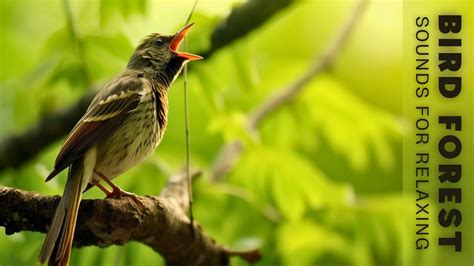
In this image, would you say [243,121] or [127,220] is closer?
[127,220]

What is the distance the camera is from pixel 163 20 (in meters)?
1.96

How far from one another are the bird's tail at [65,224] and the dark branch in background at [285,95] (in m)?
1.24

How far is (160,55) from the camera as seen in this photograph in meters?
1.34

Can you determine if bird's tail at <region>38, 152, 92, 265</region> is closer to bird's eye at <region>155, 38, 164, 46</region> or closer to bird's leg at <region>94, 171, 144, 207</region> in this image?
bird's leg at <region>94, 171, 144, 207</region>

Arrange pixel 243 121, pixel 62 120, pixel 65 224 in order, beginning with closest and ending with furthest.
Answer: pixel 65 224 → pixel 62 120 → pixel 243 121

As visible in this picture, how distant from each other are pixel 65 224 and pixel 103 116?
0.82 ft


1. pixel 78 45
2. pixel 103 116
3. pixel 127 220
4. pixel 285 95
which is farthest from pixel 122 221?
pixel 285 95

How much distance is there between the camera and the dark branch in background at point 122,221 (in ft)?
3.93

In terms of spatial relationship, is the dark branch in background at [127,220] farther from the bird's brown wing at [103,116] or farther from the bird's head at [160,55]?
the bird's head at [160,55]

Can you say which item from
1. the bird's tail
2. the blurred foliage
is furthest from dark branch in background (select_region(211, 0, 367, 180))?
the bird's tail

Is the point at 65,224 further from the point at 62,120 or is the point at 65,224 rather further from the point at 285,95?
the point at 285,95

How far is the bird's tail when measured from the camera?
3.46ft

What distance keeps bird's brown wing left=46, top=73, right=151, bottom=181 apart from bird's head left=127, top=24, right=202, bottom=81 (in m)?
0.03

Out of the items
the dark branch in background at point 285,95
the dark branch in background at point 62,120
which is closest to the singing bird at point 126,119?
the dark branch in background at point 62,120
